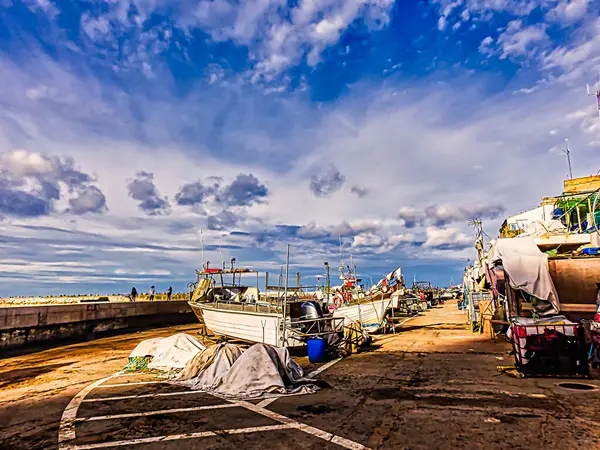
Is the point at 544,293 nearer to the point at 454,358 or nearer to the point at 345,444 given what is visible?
the point at 454,358

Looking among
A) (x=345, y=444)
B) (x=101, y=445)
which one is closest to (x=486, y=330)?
(x=345, y=444)

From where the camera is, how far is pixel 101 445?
17.6ft

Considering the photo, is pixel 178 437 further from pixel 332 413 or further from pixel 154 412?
pixel 332 413

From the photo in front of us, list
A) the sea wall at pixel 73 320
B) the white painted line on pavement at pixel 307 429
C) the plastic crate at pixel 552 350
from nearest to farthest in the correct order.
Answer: the white painted line on pavement at pixel 307 429, the plastic crate at pixel 552 350, the sea wall at pixel 73 320

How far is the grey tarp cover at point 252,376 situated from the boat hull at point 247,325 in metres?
3.91

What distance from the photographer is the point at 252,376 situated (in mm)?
8398

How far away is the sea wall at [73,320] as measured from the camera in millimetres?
17312

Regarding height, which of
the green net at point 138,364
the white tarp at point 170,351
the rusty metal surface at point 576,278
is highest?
the rusty metal surface at point 576,278

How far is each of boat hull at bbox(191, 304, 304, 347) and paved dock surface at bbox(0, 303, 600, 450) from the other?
3.35 meters

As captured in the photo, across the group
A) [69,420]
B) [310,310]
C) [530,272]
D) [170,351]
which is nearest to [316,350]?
[310,310]

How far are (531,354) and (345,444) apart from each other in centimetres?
621

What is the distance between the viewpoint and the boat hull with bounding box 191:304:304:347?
43.8ft

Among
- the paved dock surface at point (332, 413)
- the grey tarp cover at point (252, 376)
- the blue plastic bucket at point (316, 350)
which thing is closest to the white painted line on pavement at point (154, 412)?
the paved dock surface at point (332, 413)

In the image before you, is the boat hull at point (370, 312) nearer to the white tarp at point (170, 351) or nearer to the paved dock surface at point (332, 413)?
the paved dock surface at point (332, 413)
